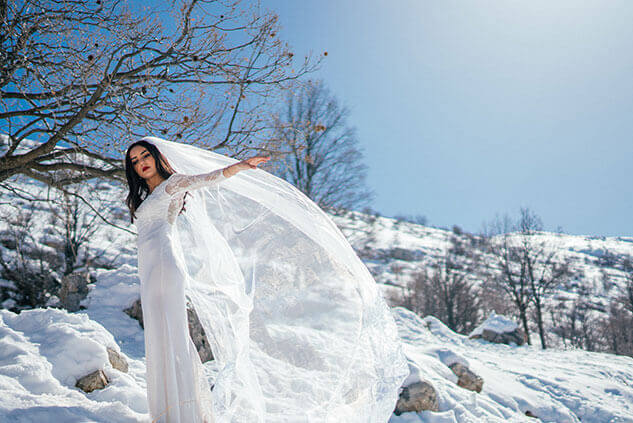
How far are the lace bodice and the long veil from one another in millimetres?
252

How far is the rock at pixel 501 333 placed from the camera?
13555mm

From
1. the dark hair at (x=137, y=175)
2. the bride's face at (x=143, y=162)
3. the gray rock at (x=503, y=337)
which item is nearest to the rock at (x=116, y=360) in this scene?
the dark hair at (x=137, y=175)

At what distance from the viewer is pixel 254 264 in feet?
9.84

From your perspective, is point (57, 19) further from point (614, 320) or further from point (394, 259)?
point (394, 259)

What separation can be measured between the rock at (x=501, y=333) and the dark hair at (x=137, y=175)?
1456 centimetres

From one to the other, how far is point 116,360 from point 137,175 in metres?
2.23

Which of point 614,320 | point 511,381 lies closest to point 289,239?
point 511,381

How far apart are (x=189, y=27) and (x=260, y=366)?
12.7 feet

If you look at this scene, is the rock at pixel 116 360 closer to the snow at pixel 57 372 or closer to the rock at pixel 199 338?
the snow at pixel 57 372

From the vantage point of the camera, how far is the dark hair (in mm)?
2902

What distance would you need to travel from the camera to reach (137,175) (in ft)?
9.72

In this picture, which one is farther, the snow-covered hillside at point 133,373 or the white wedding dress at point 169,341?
the snow-covered hillside at point 133,373

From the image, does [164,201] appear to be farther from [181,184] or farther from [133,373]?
[133,373]

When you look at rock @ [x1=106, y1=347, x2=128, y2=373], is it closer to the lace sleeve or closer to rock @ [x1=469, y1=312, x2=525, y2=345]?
the lace sleeve
